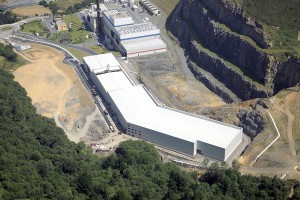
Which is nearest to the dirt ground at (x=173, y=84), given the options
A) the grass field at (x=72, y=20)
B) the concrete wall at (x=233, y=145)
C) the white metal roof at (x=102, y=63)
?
the white metal roof at (x=102, y=63)

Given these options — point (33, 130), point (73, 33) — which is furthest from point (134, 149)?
point (73, 33)

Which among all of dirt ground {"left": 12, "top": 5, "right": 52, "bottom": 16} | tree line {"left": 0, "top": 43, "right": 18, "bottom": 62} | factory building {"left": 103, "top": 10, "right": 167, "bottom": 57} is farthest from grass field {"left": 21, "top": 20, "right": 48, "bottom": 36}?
factory building {"left": 103, "top": 10, "right": 167, "bottom": 57}

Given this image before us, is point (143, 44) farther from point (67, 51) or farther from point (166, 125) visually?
point (166, 125)

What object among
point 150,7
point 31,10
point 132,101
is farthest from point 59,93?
point 31,10

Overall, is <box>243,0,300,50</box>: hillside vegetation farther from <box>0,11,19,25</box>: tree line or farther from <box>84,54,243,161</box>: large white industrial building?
<box>0,11,19,25</box>: tree line

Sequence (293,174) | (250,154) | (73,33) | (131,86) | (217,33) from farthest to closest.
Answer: (73,33) < (217,33) < (131,86) < (250,154) < (293,174)

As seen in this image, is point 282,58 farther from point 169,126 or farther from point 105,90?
point 105,90

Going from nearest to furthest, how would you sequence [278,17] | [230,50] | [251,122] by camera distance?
1. [251,122]
2. [278,17]
3. [230,50]
